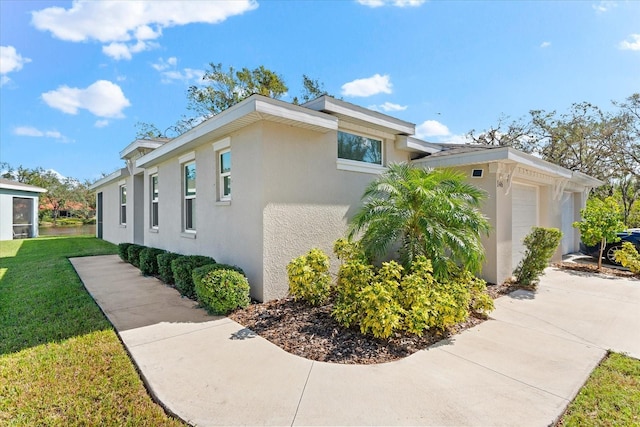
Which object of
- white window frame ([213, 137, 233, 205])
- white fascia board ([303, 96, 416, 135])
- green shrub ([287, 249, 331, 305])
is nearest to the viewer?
green shrub ([287, 249, 331, 305])

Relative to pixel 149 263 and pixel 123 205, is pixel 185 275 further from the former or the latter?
pixel 123 205

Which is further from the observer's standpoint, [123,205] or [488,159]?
[123,205]

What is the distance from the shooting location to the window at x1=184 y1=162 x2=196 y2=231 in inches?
350

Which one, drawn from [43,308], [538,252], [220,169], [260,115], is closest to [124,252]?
[43,308]

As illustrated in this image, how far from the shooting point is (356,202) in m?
7.59

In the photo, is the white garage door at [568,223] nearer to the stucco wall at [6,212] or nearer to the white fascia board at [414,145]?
the white fascia board at [414,145]

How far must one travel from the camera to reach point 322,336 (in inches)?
176

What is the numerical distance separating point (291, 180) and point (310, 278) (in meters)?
2.09

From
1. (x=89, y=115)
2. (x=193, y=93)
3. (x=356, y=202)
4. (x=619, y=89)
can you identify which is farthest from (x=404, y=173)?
(x=89, y=115)

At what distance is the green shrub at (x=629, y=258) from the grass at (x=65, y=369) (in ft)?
40.0

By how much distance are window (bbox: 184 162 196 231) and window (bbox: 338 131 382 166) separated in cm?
442

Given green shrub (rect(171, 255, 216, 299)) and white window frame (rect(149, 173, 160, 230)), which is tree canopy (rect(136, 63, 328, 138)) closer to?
white window frame (rect(149, 173, 160, 230))

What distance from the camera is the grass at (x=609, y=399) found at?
2.75 metres

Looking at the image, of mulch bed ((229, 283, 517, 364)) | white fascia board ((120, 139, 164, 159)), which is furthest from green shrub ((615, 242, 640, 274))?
white fascia board ((120, 139, 164, 159))
